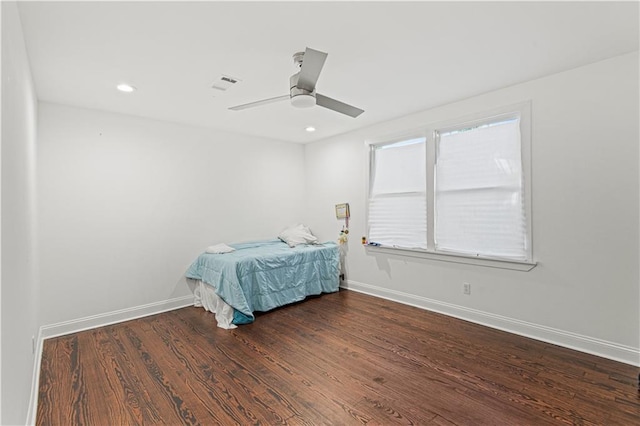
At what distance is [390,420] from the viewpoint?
198 cm

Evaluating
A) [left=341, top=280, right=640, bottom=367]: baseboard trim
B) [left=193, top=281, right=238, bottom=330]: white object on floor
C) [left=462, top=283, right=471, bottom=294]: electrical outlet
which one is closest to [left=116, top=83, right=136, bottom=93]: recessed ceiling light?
[left=193, top=281, right=238, bottom=330]: white object on floor

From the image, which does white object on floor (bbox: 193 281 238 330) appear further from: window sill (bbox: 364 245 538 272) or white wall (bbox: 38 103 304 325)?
window sill (bbox: 364 245 538 272)

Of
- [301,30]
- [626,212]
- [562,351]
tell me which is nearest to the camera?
[301,30]

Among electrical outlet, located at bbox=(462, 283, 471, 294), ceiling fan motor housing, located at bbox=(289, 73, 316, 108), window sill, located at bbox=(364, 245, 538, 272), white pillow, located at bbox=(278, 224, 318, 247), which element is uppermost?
ceiling fan motor housing, located at bbox=(289, 73, 316, 108)

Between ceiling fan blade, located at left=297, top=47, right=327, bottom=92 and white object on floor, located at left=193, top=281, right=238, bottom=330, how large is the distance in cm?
257

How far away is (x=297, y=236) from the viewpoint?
5191 millimetres

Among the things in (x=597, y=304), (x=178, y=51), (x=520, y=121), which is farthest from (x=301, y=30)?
(x=597, y=304)

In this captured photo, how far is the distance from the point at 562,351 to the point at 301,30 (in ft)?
11.3

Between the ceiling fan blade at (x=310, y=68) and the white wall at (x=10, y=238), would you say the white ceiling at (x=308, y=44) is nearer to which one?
the ceiling fan blade at (x=310, y=68)

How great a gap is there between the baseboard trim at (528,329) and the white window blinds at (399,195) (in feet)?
2.32

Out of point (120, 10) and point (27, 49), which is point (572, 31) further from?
point (27, 49)

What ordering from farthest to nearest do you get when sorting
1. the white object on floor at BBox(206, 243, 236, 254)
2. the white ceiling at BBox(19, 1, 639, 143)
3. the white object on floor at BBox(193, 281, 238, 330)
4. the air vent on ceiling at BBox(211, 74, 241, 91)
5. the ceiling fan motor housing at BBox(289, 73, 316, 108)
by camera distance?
the white object on floor at BBox(206, 243, 236, 254) → the white object on floor at BBox(193, 281, 238, 330) → the air vent on ceiling at BBox(211, 74, 241, 91) → the ceiling fan motor housing at BBox(289, 73, 316, 108) → the white ceiling at BBox(19, 1, 639, 143)

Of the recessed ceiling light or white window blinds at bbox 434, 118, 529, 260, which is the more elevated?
the recessed ceiling light

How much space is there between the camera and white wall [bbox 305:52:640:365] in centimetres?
262
